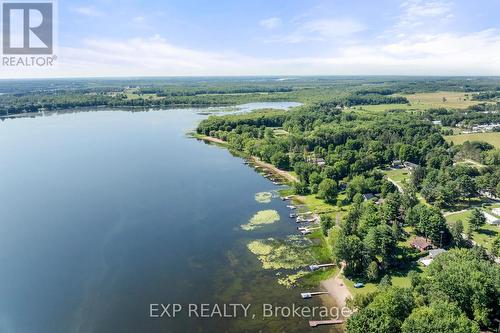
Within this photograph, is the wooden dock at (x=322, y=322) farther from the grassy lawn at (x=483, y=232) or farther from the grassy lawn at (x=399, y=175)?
the grassy lawn at (x=399, y=175)

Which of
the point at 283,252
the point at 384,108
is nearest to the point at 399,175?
the point at 283,252

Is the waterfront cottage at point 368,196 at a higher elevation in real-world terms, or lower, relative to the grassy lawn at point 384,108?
lower

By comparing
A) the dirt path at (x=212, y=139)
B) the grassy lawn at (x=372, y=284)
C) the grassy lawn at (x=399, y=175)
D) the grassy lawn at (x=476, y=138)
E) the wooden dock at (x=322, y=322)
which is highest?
the grassy lawn at (x=476, y=138)

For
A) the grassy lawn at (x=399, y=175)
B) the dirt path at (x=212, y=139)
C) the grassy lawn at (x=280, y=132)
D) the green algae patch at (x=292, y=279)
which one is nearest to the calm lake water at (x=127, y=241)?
the green algae patch at (x=292, y=279)

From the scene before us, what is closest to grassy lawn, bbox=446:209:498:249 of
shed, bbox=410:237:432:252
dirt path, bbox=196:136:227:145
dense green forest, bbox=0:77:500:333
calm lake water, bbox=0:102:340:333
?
dense green forest, bbox=0:77:500:333

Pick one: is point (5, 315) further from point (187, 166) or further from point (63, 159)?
point (63, 159)

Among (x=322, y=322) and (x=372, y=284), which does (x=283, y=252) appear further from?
(x=322, y=322)

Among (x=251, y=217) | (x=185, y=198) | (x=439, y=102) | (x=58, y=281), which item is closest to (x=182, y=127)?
(x=185, y=198)
